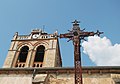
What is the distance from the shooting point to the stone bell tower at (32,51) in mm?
24047

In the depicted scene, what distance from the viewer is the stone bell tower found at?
78.9 feet

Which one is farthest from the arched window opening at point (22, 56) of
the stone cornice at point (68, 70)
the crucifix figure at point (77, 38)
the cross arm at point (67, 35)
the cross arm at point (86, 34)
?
the cross arm at point (86, 34)

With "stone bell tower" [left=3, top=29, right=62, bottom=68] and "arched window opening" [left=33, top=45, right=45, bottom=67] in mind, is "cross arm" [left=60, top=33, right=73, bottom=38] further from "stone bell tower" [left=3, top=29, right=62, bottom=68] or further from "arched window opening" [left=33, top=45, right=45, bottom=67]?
"arched window opening" [left=33, top=45, right=45, bottom=67]

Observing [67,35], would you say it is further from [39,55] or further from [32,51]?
[39,55]

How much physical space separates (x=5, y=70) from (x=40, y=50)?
11.6 metres

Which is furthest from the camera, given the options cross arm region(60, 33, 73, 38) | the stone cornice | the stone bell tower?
the stone bell tower

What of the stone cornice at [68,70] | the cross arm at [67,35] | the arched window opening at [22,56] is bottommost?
the stone cornice at [68,70]

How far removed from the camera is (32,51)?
25.4 meters

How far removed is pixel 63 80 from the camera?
540 inches

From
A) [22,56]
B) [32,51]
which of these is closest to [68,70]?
[32,51]

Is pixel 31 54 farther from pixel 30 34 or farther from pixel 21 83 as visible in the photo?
pixel 21 83

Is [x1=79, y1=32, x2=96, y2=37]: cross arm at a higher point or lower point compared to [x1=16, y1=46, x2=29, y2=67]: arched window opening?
lower

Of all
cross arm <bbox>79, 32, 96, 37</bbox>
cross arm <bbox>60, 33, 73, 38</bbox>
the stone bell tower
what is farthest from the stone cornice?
the stone bell tower

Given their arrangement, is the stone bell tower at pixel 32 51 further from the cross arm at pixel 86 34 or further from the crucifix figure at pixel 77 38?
the cross arm at pixel 86 34
